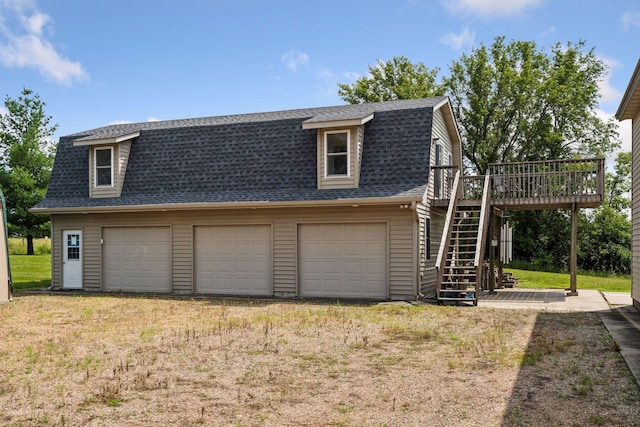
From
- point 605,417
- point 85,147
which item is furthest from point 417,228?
point 85,147

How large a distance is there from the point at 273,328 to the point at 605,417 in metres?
6.31

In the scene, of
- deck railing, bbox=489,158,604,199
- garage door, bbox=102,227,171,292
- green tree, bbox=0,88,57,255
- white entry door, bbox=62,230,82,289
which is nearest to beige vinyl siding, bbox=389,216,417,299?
deck railing, bbox=489,158,604,199

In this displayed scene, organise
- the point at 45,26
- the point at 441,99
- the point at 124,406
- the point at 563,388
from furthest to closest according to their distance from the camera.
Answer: the point at 45,26 < the point at 441,99 < the point at 563,388 < the point at 124,406

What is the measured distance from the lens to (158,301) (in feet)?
50.5

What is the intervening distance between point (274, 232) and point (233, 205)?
4.40ft

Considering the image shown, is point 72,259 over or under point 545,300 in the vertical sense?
over

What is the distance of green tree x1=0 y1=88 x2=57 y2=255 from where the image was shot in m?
37.4

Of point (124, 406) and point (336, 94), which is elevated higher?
point (336, 94)

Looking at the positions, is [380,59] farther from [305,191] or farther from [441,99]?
[305,191]

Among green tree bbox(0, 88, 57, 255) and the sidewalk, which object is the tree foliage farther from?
green tree bbox(0, 88, 57, 255)

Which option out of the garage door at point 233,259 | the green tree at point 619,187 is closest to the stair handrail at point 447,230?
the garage door at point 233,259

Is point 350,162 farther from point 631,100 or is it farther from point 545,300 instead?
point 631,100

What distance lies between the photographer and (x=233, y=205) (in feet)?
52.8

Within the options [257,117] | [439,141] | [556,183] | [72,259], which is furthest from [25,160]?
[556,183]
